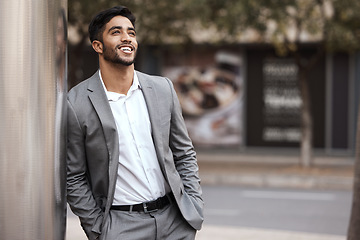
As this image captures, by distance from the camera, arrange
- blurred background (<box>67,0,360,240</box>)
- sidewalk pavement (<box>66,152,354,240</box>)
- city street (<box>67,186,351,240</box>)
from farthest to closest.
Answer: sidewalk pavement (<box>66,152,354,240</box>) < blurred background (<box>67,0,360,240</box>) < city street (<box>67,186,351,240</box>)

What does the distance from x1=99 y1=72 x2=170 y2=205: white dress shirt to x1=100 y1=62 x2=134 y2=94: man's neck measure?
3 cm

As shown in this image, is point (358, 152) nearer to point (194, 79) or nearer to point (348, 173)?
point (348, 173)

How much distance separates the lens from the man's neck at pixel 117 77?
3.23 metres

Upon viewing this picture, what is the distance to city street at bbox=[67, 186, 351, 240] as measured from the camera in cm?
786

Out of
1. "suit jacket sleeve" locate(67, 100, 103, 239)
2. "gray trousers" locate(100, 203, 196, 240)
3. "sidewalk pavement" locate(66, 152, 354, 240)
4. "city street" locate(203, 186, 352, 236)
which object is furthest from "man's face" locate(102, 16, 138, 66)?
"city street" locate(203, 186, 352, 236)

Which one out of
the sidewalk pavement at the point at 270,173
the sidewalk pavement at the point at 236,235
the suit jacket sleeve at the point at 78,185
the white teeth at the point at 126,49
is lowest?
the sidewalk pavement at the point at 270,173

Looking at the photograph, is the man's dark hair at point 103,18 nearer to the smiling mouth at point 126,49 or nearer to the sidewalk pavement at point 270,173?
the smiling mouth at point 126,49

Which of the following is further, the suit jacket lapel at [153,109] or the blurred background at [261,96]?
the blurred background at [261,96]

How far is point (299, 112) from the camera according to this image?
20000 millimetres

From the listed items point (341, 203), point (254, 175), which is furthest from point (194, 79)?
point (341, 203)

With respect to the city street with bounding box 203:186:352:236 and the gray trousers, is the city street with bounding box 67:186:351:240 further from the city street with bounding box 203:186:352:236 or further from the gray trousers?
the gray trousers

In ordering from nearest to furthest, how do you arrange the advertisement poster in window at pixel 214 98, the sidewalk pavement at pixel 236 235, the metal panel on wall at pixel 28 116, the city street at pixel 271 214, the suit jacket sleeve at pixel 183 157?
the metal panel on wall at pixel 28 116 → the suit jacket sleeve at pixel 183 157 → the sidewalk pavement at pixel 236 235 → the city street at pixel 271 214 → the advertisement poster in window at pixel 214 98

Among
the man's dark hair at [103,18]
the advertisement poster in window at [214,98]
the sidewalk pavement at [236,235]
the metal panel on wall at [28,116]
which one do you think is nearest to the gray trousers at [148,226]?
the metal panel on wall at [28,116]

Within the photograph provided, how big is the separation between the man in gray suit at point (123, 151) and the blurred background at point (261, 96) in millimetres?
4353
